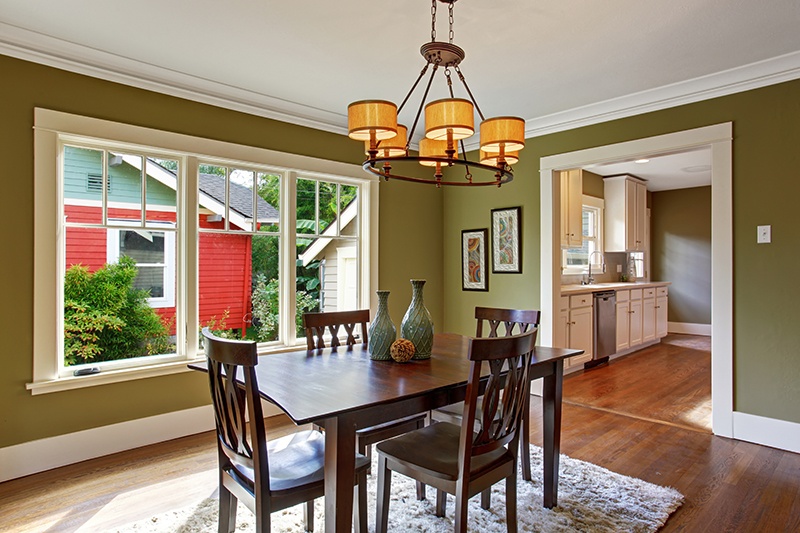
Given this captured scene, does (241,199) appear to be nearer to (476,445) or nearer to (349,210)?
(349,210)

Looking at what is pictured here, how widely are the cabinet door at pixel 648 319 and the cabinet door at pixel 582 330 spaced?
6.03ft

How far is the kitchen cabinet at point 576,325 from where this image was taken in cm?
470

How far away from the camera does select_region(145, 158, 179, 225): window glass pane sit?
3336 mm

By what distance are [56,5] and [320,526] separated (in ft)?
9.51

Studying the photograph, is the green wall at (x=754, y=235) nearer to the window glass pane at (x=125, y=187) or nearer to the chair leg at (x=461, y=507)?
the chair leg at (x=461, y=507)

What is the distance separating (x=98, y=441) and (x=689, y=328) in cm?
869

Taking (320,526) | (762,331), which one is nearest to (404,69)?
(320,526)

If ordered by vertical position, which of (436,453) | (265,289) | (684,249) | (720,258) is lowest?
(436,453)

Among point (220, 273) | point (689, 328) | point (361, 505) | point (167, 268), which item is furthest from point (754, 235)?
point (689, 328)

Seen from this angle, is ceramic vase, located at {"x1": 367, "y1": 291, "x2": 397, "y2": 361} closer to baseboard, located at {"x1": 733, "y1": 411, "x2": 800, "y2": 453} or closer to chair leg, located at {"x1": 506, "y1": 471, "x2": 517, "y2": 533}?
chair leg, located at {"x1": 506, "y1": 471, "x2": 517, "y2": 533}

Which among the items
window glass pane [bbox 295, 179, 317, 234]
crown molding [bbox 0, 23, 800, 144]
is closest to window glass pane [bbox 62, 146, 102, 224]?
crown molding [bbox 0, 23, 800, 144]

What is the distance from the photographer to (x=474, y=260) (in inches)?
195

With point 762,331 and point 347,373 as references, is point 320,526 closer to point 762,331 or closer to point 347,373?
point 347,373

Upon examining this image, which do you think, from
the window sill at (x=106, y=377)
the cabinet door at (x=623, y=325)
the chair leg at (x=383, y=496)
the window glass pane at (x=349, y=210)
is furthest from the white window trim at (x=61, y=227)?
the cabinet door at (x=623, y=325)
